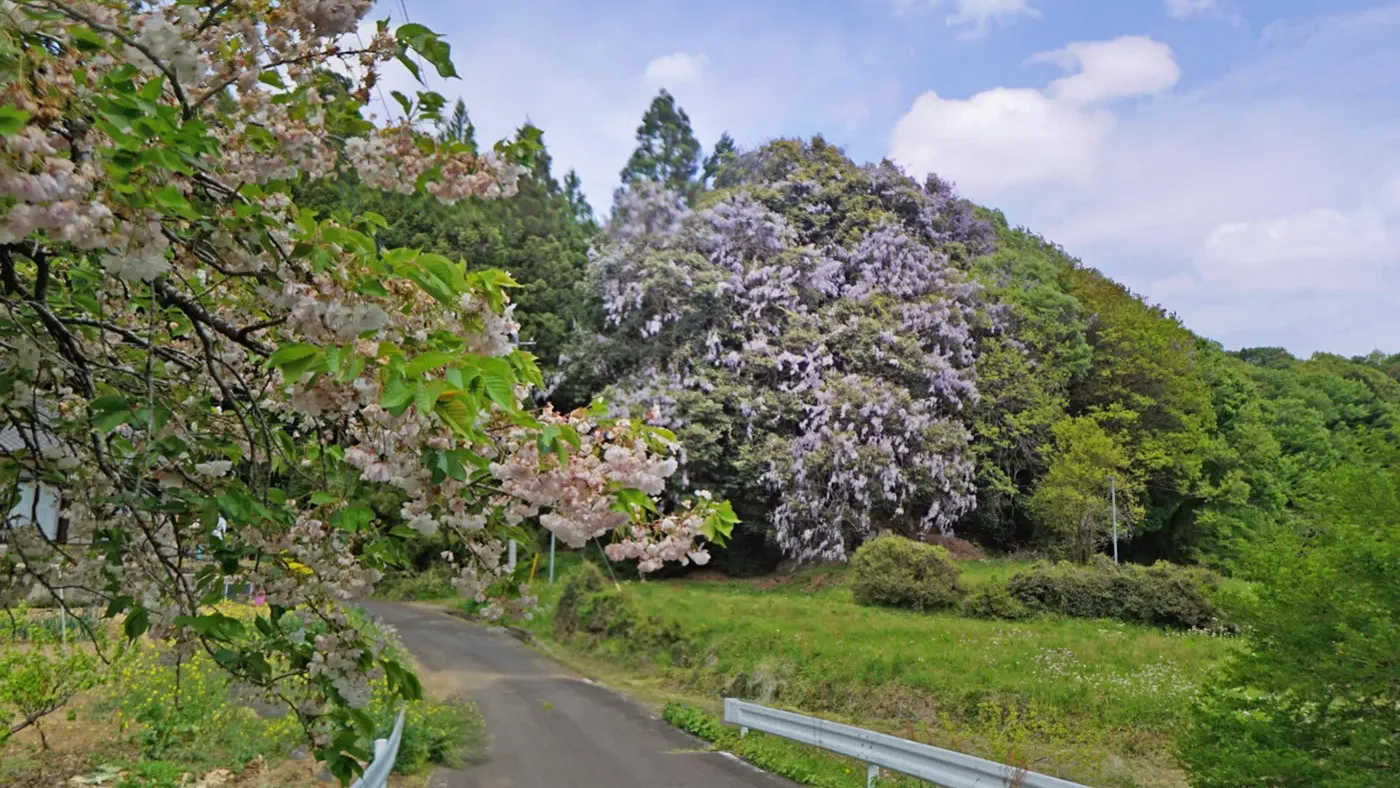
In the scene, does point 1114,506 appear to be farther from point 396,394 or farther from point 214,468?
point 396,394

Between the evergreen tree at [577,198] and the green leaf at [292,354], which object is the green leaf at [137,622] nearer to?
the green leaf at [292,354]

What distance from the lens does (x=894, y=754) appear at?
7738 mm

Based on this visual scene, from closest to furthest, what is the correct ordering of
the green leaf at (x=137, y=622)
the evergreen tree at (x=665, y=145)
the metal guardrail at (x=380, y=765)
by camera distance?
1. the green leaf at (x=137, y=622)
2. the metal guardrail at (x=380, y=765)
3. the evergreen tree at (x=665, y=145)

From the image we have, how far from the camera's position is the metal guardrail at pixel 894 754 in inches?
259

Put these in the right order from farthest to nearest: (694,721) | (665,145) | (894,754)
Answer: (665,145), (694,721), (894,754)

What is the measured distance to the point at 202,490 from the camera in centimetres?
284

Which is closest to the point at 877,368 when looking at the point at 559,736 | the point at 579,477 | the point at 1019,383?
the point at 1019,383

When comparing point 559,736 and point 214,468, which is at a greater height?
point 214,468

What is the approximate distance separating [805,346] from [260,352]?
994 inches

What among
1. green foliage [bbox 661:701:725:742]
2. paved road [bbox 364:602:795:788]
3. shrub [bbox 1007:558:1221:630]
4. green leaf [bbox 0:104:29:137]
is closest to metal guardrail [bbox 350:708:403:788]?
paved road [bbox 364:602:795:788]

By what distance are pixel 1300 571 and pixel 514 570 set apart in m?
5.08

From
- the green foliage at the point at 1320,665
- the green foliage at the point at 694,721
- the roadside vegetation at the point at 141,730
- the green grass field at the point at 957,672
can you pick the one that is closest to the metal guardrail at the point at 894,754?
the green foliage at the point at 694,721

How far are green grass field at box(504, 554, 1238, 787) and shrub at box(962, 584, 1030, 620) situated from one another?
16.5 inches

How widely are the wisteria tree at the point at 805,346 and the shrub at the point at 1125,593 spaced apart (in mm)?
7714
